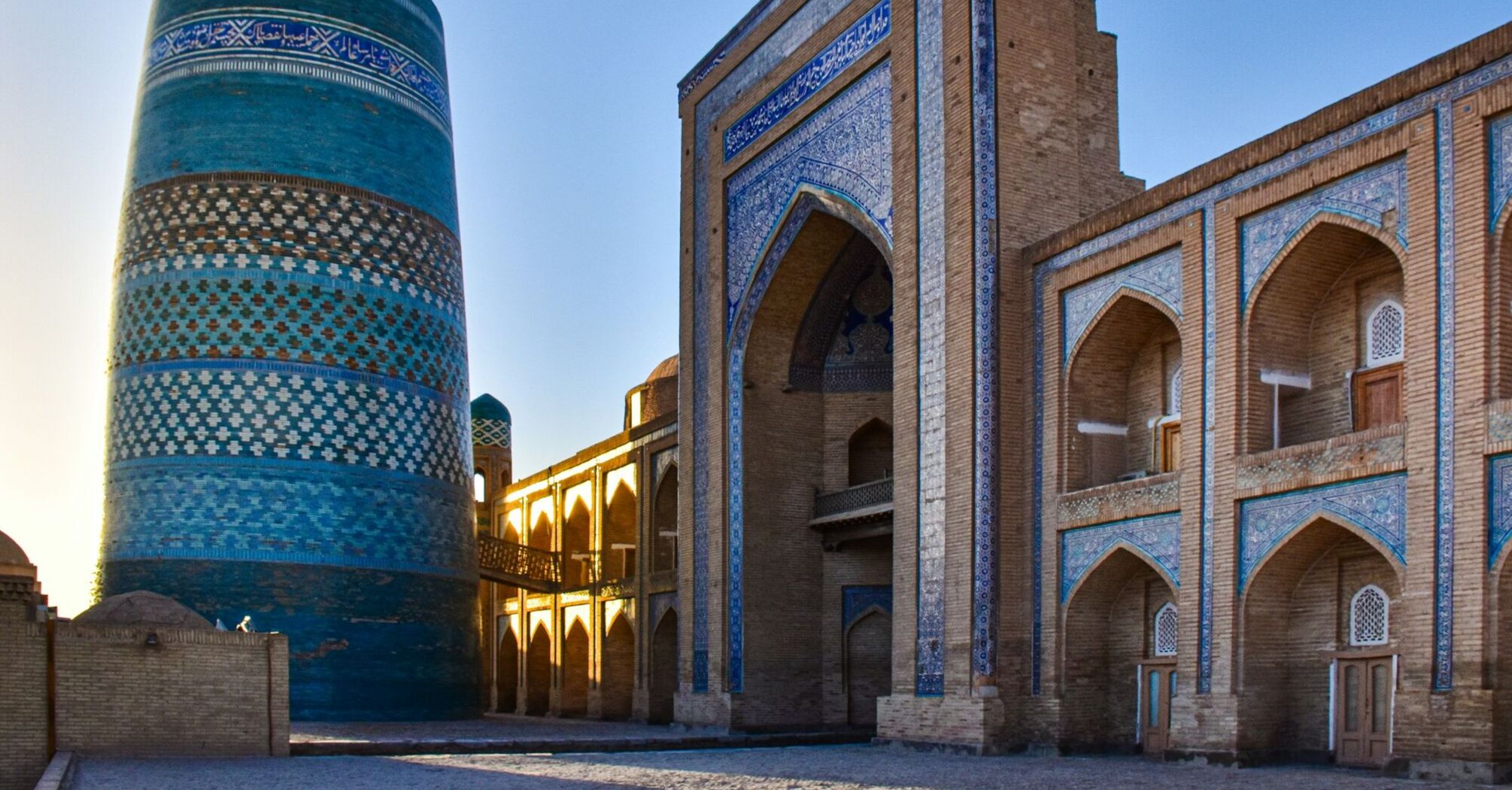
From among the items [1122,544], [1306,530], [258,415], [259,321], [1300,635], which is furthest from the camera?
[259,321]

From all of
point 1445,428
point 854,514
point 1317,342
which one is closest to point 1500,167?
point 1445,428

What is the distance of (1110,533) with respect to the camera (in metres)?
10.5

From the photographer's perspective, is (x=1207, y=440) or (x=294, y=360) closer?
(x=1207, y=440)

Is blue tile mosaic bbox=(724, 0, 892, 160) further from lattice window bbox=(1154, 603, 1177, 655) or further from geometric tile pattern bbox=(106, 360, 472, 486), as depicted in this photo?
lattice window bbox=(1154, 603, 1177, 655)

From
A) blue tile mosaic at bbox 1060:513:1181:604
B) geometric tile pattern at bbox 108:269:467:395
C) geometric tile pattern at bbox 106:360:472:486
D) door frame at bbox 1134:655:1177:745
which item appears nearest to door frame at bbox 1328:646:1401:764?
blue tile mosaic at bbox 1060:513:1181:604

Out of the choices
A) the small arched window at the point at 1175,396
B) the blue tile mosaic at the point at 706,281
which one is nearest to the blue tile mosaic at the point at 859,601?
the blue tile mosaic at the point at 706,281

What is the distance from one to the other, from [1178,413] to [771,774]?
3.75 metres

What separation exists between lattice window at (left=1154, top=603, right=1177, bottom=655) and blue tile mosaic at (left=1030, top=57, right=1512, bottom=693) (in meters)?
0.81

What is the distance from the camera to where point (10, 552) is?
32.3 ft

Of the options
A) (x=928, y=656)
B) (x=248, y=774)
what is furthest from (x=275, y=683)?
(x=928, y=656)

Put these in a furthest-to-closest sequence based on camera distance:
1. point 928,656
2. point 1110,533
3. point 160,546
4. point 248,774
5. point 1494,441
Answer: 1. point 160,546
2. point 928,656
3. point 1110,533
4. point 248,774
5. point 1494,441

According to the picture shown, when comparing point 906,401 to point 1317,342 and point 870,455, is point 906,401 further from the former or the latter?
point 1317,342

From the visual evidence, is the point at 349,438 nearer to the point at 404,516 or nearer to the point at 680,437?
the point at 404,516

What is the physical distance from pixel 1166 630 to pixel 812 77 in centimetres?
579
